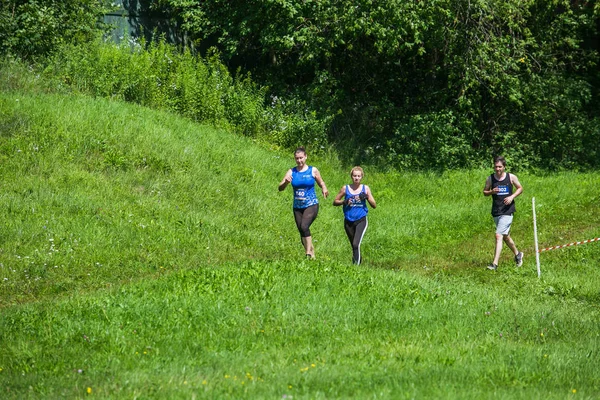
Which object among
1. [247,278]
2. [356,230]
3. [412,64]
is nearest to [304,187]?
[356,230]

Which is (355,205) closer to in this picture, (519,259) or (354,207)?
(354,207)

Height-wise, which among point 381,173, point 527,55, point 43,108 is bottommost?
point 381,173

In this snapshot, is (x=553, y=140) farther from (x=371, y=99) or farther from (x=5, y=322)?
(x=5, y=322)

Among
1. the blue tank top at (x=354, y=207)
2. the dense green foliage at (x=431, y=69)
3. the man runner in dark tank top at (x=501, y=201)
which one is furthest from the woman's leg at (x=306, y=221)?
the dense green foliage at (x=431, y=69)

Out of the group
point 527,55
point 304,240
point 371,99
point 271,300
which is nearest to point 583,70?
point 527,55

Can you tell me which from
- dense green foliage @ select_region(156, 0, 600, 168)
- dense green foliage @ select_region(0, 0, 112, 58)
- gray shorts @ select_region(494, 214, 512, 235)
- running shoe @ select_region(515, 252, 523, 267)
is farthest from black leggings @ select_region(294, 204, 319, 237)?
dense green foliage @ select_region(0, 0, 112, 58)

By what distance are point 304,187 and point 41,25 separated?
1070 centimetres

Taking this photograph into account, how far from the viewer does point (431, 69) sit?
25.0 m

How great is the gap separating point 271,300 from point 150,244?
4.20m

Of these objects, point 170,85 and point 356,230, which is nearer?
point 356,230

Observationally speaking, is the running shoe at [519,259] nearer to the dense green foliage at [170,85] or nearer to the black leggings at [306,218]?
the black leggings at [306,218]

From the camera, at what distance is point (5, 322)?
9.93m

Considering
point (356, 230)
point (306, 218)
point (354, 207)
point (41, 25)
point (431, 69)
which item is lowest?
point (356, 230)

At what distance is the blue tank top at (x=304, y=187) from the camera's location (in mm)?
13922
